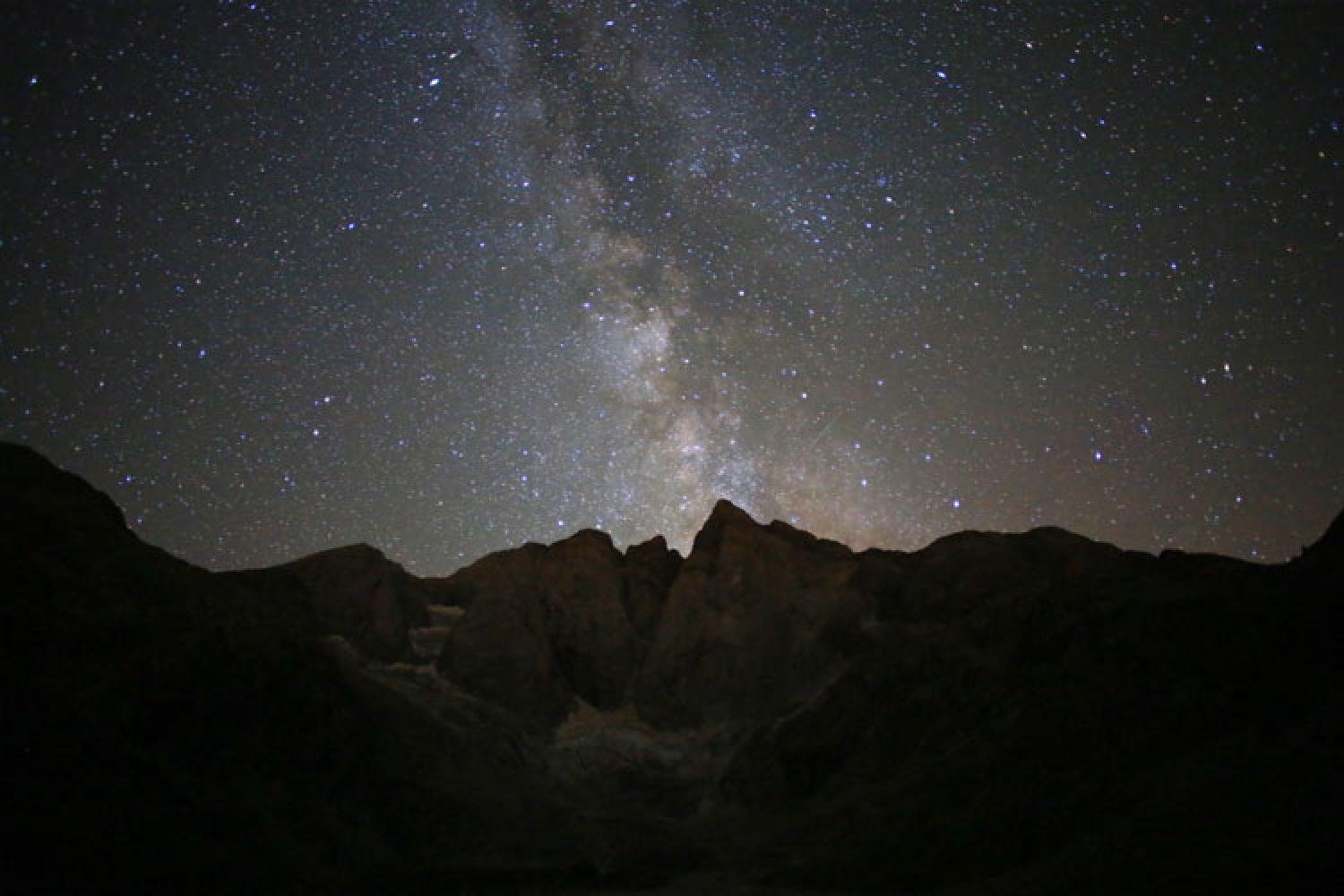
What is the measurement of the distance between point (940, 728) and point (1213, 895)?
27.4 meters

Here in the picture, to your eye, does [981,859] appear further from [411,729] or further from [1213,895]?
[411,729]

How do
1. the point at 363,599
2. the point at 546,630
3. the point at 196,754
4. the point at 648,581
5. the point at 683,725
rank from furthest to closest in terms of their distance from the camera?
the point at 648,581, the point at 546,630, the point at 363,599, the point at 683,725, the point at 196,754

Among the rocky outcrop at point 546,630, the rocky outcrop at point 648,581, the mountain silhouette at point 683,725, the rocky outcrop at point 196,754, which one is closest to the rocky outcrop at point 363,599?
the mountain silhouette at point 683,725

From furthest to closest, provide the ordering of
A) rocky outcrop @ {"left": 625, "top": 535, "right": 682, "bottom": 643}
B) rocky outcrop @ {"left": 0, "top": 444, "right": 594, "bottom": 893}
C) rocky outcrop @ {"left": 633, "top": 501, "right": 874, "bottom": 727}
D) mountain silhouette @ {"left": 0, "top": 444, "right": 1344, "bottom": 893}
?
rocky outcrop @ {"left": 625, "top": 535, "right": 682, "bottom": 643}
rocky outcrop @ {"left": 633, "top": 501, "right": 874, "bottom": 727}
mountain silhouette @ {"left": 0, "top": 444, "right": 1344, "bottom": 893}
rocky outcrop @ {"left": 0, "top": 444, "right": 594, "bottom": 893}

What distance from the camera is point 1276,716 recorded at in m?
21.9

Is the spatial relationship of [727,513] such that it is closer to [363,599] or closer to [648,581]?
[648,581]

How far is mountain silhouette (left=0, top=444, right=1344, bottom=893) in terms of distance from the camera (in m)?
19.9

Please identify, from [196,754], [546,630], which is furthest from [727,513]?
[196,754]

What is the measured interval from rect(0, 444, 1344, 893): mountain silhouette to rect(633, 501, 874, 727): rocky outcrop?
307 mm

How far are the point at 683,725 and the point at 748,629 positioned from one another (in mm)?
10158

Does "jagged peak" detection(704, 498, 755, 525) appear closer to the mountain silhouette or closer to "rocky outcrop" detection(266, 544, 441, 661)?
the mountain silhouette

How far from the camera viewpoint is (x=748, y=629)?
6981cm

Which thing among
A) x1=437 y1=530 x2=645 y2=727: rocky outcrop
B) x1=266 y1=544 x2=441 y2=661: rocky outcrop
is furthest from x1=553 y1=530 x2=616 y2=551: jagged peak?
x1=266 y1=544 x2=441 y2=661: rocky outcrop

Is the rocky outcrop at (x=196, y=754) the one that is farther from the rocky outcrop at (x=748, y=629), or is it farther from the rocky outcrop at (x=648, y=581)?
the rocky outcrop at (x=648, y=581)
